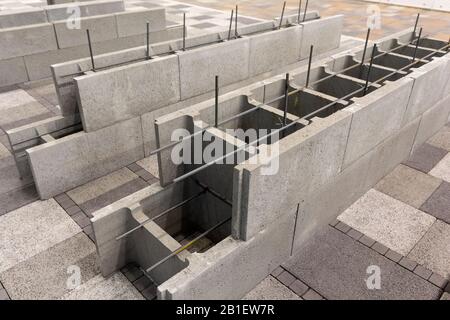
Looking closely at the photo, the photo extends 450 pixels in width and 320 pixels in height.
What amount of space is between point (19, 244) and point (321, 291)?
4051mm

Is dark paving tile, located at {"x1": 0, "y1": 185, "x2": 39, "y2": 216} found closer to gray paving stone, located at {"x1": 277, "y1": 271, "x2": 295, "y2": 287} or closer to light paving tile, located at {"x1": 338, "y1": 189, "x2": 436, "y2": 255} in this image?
gray paving stone, located at {"x1": 277, "y1": 271, "x2": 295, "y2": 287}

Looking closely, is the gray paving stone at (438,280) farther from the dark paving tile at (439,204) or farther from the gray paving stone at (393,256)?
the dark paving tile at (439,204)

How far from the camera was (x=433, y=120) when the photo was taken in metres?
7.57

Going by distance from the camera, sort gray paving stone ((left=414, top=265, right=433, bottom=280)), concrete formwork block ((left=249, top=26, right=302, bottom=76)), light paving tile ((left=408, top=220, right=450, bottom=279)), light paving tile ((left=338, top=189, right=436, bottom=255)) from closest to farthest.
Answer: gray paving stone ((left=414, top=265, right=433, bottom=280)) → light paving tile ((left=408, top=220, right=450, bottom=279)) → light paving tile ((left=338, top=189, right=436, bottom=255)) → concrete formwork block ((left=249, top=26, right=302, bottom=76))

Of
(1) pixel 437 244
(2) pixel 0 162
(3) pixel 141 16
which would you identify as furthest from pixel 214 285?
(3) pixel 141 16

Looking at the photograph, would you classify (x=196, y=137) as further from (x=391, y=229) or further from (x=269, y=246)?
(x=391, y=229)

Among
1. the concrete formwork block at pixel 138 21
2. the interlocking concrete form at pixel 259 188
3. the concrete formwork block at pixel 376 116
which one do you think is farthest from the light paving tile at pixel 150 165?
the concrete formwork block at pixel 138 21

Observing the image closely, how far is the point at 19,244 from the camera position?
5.26m

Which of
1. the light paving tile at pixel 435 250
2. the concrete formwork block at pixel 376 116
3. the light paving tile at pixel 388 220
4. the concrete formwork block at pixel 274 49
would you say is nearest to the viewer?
the light paving tile at pixel 435 250

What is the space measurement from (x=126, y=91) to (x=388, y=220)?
4624 mm

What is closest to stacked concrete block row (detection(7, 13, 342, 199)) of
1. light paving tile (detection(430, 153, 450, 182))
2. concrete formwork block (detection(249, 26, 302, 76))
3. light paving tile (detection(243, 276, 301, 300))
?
concrete formwork block (detection(249, 26, 302, 76))

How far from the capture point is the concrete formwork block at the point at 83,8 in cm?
1110

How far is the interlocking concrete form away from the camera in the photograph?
405 cm

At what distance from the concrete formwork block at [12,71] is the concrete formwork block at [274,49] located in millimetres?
6008
